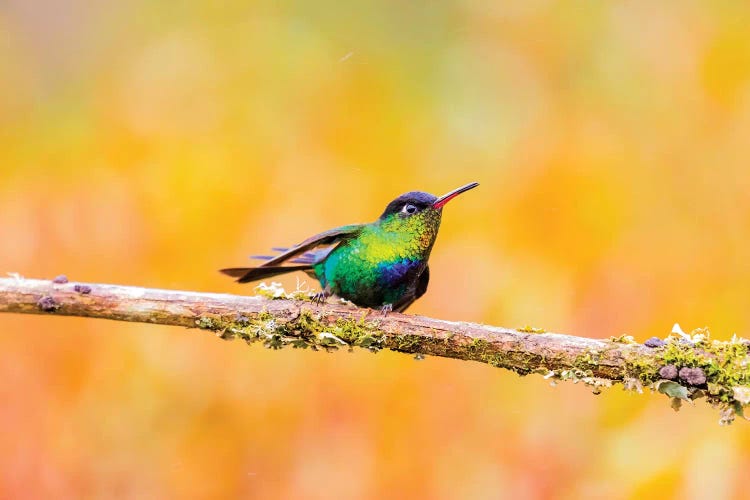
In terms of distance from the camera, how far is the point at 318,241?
13.6 ft

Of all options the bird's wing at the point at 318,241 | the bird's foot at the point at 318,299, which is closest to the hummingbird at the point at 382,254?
the bird's wing at the point at 318,241

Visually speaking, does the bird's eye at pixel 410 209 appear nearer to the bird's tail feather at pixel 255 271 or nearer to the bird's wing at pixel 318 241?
the bird's wing at pixel 318 241

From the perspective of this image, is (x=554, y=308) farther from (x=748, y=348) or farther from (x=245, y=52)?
(x=245, y=52)

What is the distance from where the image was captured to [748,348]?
9.64 ft

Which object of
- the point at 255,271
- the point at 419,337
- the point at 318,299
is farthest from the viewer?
the point at 255,271

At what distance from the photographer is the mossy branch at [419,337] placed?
2.95 metres

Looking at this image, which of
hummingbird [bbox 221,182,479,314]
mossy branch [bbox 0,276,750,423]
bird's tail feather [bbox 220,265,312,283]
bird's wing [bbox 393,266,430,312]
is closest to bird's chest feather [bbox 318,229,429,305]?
hummingbird [bbox 221,182,479,314]

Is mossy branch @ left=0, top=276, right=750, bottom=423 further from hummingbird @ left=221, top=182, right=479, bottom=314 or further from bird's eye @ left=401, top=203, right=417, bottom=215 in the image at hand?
bird's eye @ left=401, top=203, right=417, bottom=215

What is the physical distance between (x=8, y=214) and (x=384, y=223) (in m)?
3.04

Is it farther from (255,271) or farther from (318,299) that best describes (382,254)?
(255,271)

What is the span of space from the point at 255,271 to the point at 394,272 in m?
0.79

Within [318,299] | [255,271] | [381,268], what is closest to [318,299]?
[318,299]

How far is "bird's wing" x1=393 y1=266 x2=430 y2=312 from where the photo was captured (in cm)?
428

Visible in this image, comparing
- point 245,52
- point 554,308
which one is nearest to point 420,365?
point 554,308
